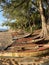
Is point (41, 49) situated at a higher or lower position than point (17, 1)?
lower

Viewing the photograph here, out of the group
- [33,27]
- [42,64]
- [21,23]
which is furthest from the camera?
[21,23]

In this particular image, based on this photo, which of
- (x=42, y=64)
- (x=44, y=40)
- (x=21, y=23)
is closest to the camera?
(x=42, y=64)

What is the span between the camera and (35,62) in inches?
607

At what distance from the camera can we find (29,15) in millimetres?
42969

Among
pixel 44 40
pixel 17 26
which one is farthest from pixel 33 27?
pixel 44 40

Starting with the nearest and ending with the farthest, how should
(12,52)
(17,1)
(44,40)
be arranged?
(12,52) → (44,40) → (17,1)

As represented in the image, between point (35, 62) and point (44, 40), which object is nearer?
point (35, 62)

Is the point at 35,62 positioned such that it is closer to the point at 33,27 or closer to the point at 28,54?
the point at 28,54

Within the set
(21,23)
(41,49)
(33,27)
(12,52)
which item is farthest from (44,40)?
(21,23)

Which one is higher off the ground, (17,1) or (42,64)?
(17,1)

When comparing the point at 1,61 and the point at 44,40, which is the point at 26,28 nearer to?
the point at 44,40

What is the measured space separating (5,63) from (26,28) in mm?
29012

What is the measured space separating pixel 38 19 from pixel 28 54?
24.3m

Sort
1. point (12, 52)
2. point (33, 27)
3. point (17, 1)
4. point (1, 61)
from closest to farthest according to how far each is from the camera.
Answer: point (1, 61)
point (12, 52)
point (17, 1)
point (33, 27)
